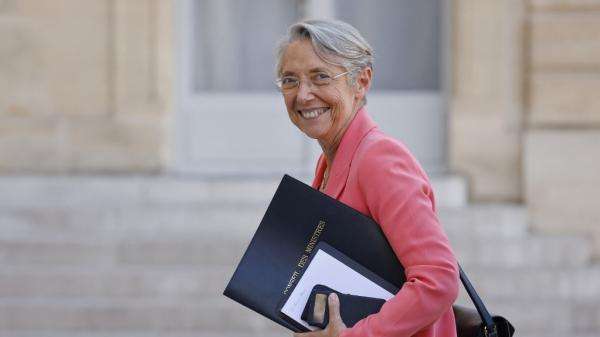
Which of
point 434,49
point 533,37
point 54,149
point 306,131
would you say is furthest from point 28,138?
point 306,131

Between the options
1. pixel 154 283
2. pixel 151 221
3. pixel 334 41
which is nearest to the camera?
pixel 334 41

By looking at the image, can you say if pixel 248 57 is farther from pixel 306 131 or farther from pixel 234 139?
pixel 306 131

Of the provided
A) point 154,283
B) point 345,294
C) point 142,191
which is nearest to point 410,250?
point 345,294

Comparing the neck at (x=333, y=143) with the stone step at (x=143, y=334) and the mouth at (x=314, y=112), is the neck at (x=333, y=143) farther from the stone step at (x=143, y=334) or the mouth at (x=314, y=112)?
the stone step at (x=143, y=334)

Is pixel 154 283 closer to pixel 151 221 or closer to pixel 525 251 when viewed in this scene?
pixel 151 221

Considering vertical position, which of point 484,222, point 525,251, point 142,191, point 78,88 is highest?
point 78,88

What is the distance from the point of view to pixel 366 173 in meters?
2.22

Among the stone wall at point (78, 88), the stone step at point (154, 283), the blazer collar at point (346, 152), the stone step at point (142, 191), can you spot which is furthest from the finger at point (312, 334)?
the stone wall at point (78, 88)

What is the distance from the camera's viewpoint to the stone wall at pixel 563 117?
7875 mm

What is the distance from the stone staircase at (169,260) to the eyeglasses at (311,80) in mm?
4545

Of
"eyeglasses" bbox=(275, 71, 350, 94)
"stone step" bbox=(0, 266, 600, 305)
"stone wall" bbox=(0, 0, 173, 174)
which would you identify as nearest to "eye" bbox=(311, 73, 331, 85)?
"eyeglasses" bbox=(275, 71, 350, 94)

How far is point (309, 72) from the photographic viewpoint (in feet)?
7.72

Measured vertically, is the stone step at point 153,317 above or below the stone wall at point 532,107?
below

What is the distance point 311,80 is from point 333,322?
0.55 meters
